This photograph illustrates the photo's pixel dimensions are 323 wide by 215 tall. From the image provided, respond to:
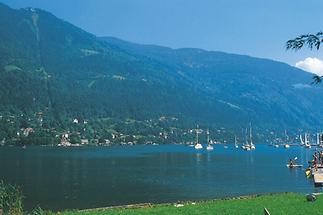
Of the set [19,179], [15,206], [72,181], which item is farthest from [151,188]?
[15,206]

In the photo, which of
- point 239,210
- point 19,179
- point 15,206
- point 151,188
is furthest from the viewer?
A: point 19,179

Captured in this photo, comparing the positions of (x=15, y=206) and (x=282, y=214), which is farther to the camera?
(x=282, y=214)

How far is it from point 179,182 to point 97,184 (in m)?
17.5

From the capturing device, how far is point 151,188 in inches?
3248

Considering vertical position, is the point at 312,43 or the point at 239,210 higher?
the point at 312,43

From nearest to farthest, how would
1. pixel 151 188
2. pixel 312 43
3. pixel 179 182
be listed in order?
pixel 312 43 → pixel 151 188 → pixel 179 182

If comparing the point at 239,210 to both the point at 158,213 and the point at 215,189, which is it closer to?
the point at 158,213

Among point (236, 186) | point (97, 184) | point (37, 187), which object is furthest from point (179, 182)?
point (37, 187)

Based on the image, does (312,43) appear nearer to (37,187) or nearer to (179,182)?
(37,187)

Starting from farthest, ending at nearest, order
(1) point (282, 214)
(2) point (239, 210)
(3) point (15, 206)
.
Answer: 1. (2) point (239, 210)
2. (1) point (282, 214)
3. (3) point (15, 206)

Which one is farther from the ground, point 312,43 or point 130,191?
point 312,43

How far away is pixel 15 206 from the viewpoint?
29875mm

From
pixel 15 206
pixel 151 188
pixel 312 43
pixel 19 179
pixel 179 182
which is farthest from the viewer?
pixel 179 182

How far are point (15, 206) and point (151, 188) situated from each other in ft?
176
